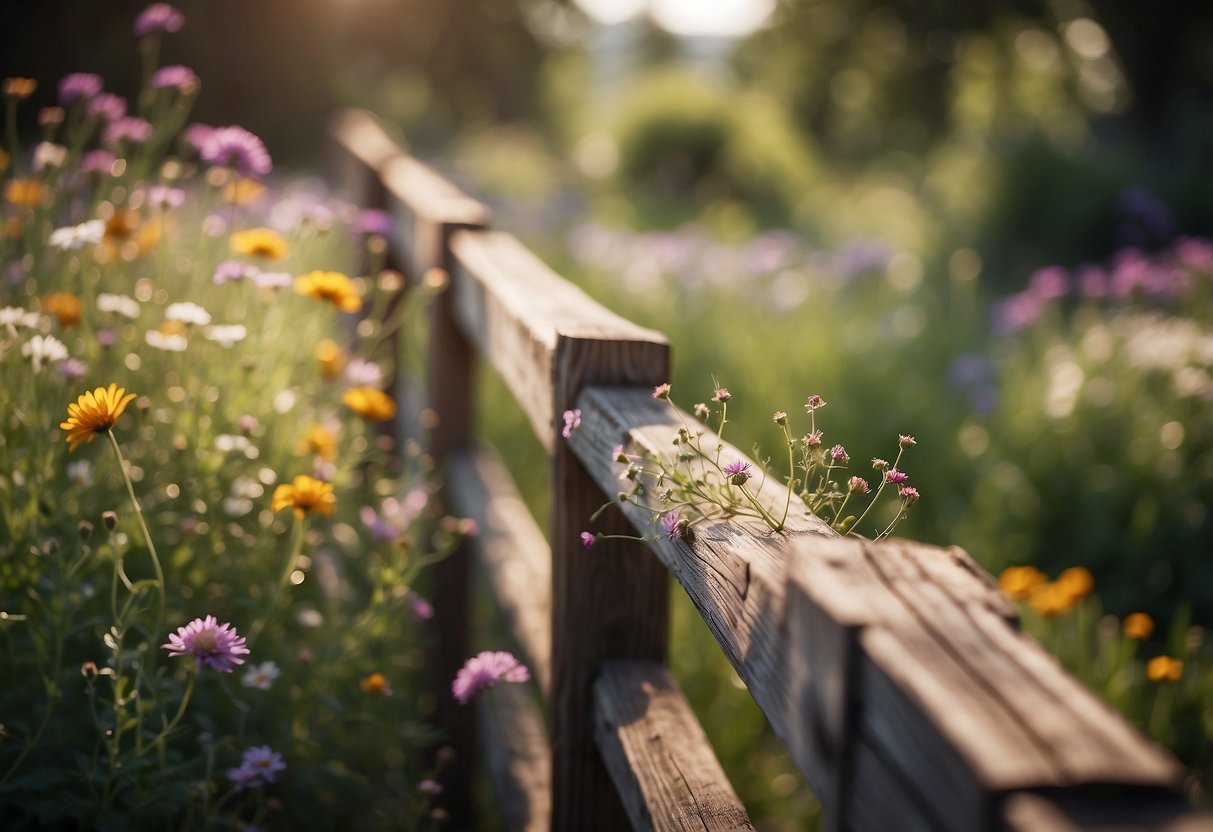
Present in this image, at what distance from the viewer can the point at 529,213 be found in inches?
270

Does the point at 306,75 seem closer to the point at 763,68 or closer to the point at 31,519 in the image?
the point at 31,519

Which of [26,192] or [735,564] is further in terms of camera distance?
[26,192]

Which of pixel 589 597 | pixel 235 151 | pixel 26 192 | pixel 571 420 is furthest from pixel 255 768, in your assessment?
pixel 26 192

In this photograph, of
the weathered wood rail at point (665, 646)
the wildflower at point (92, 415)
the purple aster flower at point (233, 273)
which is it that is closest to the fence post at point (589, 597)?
the weathered wood rail at point (665, 646)

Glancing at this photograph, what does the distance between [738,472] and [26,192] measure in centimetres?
183

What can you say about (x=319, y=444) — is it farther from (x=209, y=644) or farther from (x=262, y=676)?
(x=209, y=644)

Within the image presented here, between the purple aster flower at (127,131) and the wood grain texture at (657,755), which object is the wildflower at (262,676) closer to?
the wood grain texture at (657,755)

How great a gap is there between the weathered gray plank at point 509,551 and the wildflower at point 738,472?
0.71 meters

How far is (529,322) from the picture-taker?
5.45 feet

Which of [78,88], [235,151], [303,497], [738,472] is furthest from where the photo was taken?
[78,88]

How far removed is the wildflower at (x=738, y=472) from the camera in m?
1.07

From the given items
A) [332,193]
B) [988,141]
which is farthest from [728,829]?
[988,141]

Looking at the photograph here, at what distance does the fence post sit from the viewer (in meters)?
1.48

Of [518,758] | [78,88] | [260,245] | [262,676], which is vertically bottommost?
[518,758]
